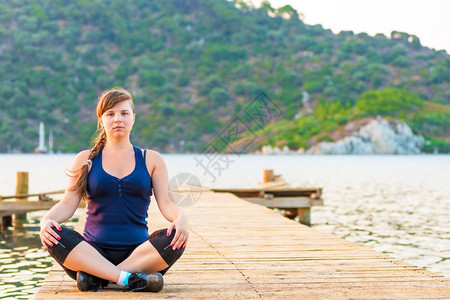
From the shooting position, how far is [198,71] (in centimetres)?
13150

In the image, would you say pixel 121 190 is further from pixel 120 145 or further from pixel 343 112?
pixel 343 112

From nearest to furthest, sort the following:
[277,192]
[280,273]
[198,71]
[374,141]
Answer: [280,273], [277,192], [374,141], [198,71]

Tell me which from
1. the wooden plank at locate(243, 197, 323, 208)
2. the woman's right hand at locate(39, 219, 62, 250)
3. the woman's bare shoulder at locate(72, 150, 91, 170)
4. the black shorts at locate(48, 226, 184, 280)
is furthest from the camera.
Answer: the wooden plank at locate(243, 197, 323, 208)

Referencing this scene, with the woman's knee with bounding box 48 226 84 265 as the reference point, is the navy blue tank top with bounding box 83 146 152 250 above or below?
above

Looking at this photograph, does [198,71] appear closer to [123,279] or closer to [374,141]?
[374,141]

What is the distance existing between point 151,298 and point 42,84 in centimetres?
11194

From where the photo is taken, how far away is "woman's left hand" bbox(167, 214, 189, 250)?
14.9ft

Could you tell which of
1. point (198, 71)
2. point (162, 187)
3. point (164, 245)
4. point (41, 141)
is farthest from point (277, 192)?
point (198, 71)

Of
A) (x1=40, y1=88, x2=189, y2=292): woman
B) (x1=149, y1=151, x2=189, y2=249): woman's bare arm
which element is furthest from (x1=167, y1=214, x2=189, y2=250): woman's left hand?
(x1=149, y1=151, x2=189, y2=249): woman's bare arm

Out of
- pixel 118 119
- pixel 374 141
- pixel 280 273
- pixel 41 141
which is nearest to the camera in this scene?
pixel 118 119

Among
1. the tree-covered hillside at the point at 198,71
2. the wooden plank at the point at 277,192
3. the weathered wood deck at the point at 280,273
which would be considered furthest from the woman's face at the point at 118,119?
the tree-covered hillside at the point at 198,71

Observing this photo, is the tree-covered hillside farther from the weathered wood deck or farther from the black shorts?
the black shorts

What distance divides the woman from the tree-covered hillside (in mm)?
95525

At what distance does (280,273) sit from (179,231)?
1.39 meters
